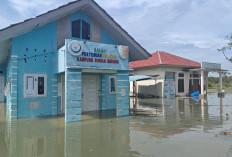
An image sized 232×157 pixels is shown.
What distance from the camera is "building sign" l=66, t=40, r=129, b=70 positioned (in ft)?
27.7

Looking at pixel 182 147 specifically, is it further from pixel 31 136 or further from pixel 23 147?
pixel 31 136

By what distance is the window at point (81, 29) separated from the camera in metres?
10.9

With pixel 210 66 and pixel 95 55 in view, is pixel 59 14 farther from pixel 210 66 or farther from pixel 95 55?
pixel 210 66

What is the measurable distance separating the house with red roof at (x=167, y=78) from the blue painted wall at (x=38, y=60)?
13.4 m

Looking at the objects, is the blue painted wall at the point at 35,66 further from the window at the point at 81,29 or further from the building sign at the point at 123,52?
the building sign at the point at 123,52

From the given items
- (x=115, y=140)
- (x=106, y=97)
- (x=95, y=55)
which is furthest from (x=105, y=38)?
(x=115, y=140)

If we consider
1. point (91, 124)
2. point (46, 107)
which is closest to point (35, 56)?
point (46, 107)

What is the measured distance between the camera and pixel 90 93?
39.2ft

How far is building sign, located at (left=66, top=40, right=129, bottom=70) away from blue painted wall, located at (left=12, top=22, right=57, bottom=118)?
2.37m

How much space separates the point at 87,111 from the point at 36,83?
345 cm

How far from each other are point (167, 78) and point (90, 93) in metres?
12.3

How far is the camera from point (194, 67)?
23.5m

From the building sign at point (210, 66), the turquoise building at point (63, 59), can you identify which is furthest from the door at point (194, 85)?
the turquoise building at point (63, 59)

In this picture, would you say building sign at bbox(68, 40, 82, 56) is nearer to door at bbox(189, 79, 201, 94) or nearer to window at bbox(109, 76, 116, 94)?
window at bbox(109, 76, 116, 94)
